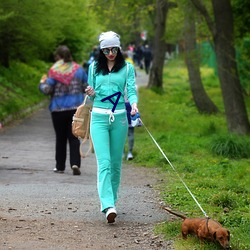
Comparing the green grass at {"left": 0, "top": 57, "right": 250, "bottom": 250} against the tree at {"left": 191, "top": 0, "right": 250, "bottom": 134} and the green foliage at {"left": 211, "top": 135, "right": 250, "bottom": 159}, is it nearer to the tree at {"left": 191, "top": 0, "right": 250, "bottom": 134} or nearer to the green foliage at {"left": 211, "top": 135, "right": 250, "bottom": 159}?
the green foliage at {"left": 211, "top": 135, "right": 250, "bottom": 159}

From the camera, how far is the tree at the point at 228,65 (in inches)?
642

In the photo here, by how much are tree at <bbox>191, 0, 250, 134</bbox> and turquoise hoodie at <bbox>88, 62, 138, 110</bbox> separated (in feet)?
28.9

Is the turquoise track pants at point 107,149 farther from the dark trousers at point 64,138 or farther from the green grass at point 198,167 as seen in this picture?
the dark trousers at point 64,138

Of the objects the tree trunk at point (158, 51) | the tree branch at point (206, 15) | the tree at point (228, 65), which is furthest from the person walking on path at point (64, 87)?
the tree trunk at point (158, 51)

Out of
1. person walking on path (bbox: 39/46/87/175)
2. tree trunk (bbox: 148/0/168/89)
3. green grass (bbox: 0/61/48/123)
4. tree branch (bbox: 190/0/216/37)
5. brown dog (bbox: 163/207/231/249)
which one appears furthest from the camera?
tree trunk (bbox: 148/0/168/89)

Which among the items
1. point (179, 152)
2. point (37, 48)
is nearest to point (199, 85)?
point (37, 48)

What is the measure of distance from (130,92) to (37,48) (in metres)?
15.6

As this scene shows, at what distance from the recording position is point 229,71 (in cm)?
1656

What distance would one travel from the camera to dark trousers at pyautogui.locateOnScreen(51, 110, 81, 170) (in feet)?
37.1

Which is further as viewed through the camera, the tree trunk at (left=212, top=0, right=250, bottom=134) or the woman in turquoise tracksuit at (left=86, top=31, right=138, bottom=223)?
the tree trunk at (left=212, top=0, right=250, bottom=134)

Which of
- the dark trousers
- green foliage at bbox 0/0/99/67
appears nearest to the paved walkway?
the dark trousers

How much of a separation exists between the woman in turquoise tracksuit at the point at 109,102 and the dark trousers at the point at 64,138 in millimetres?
3551

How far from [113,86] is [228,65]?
362 inches

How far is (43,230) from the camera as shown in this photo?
282 inches
